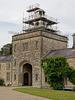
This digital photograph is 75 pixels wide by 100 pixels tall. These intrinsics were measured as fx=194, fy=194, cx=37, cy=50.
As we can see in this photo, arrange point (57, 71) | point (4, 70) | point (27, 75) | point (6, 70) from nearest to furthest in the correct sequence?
point (57, 71) → point (27, 75) → point (6, 70) → point (4, 70)

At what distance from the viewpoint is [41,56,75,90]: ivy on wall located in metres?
25.6

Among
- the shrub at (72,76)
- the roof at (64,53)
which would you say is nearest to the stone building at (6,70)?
the roof at (64,53)

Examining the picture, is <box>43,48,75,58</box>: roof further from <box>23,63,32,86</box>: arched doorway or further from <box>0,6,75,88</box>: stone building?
<box>23,63,32,86</box>: arched doorway

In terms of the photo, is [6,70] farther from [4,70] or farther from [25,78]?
[25,78]

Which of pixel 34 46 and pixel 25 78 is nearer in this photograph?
pixel 34 46

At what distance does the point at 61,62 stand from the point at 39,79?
5.27 m

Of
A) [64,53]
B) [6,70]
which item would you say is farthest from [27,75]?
[64,53]

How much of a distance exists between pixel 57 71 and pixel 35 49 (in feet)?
20.5

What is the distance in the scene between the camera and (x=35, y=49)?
3089cm

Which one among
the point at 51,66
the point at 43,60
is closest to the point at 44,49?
the point at 43,60

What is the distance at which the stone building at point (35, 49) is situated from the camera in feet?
98.4

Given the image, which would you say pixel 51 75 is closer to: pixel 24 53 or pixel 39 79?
pixel 39 79

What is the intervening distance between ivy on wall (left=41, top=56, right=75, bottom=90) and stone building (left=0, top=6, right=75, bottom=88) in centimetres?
104

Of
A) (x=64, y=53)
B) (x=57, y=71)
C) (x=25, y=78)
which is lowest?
(x=25, y=78)
